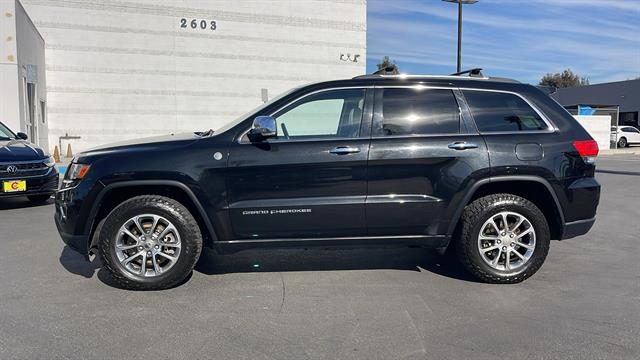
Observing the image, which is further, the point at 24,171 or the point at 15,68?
the point at 15,68

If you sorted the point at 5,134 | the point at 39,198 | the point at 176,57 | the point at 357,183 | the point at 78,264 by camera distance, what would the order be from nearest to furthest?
the point at 357,183 < the point at 78,264 < the point at 39,198 < the point at 5,134 < the point at 176,57

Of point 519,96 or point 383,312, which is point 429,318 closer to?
point 383,312

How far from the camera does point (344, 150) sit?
179 inches

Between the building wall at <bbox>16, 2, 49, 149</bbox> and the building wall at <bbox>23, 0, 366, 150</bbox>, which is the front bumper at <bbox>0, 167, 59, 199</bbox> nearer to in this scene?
the building wall at <bbox>16, 2, 49, 149</bbox>

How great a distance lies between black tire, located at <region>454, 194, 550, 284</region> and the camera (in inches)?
187

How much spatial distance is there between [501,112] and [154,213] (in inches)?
133

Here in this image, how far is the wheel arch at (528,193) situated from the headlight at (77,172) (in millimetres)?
3325

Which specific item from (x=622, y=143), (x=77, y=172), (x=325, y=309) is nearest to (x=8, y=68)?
(x=77, y=172)

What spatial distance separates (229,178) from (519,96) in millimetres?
2919

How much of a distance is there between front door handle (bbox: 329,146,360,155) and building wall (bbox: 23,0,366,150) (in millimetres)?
20260

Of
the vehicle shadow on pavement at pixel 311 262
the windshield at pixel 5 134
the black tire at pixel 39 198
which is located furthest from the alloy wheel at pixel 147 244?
the windshield at pixel 5 134

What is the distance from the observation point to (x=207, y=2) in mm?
23359

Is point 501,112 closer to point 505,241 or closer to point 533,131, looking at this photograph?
point 533,131

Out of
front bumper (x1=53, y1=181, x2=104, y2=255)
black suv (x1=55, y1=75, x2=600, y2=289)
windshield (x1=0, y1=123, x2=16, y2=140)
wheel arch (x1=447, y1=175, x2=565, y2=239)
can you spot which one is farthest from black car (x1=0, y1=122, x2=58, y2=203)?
wheel arch (x1=447, y1=175, x2=565, y2=239)
